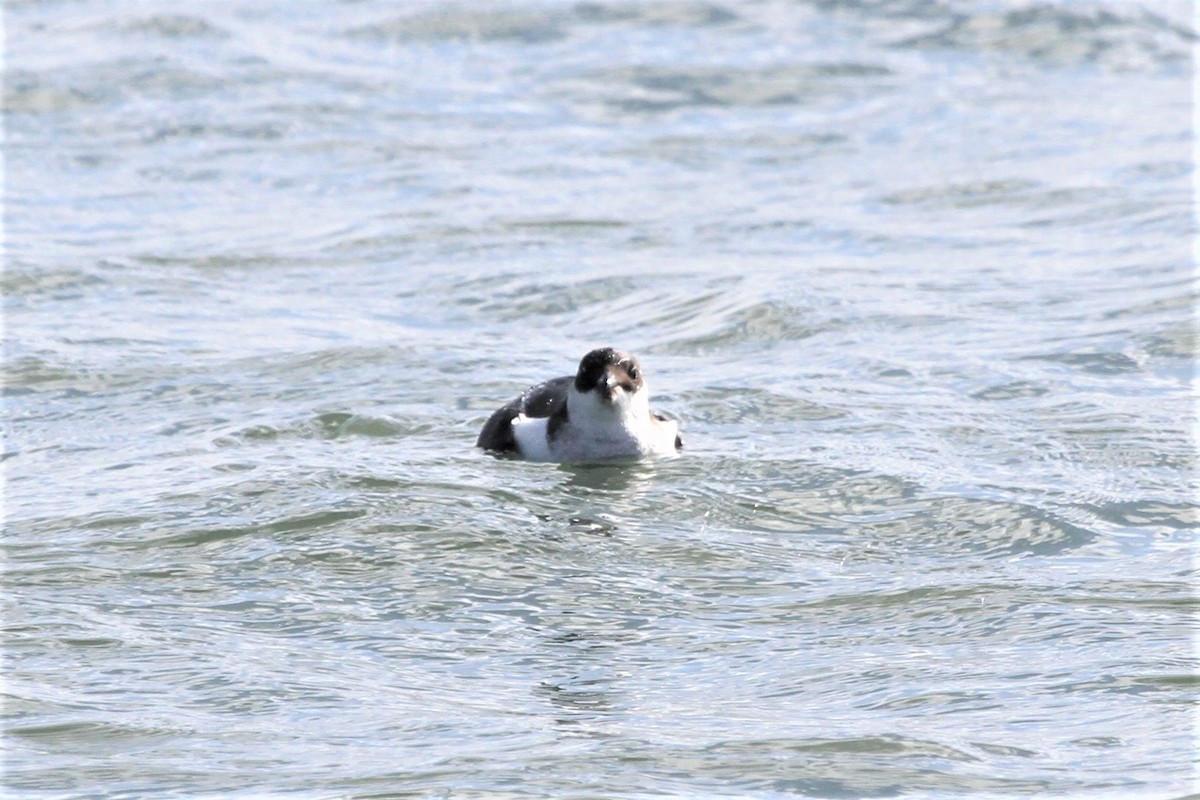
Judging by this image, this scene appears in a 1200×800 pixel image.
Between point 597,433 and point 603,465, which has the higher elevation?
point 597,433

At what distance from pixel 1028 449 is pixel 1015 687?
367 cm

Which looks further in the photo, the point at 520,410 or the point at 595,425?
the point at 520,410

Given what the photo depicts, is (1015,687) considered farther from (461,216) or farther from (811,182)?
(811,182)

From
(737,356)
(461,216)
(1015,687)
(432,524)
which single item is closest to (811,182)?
(461,216)

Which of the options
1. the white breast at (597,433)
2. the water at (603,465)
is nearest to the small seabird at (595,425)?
the white breast at (597,433)

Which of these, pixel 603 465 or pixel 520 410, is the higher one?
pixel 520 410

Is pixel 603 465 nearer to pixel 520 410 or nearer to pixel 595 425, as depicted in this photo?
pixel 595 425

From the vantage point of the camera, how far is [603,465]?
11211mm

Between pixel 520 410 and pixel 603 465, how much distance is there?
0.60 m

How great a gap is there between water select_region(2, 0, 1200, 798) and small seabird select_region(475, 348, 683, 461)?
0.64 feet

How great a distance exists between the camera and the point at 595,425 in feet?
36.8

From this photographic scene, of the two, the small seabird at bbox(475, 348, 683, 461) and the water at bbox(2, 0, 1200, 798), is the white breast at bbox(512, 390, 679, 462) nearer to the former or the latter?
the small seabird at bbox(475, 348, 683, 461)

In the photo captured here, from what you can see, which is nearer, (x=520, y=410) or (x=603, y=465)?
(x=603, y=465)

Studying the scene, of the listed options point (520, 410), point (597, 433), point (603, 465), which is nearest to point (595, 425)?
point (597, 433)
